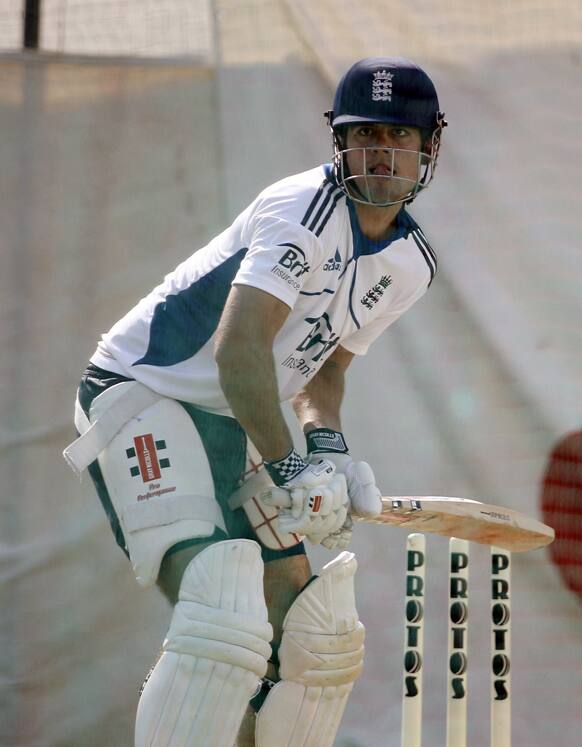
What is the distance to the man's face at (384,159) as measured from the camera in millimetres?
2188

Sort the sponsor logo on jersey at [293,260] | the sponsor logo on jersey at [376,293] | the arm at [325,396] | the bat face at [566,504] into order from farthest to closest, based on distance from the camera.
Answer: the bat face at [566,504] < the arm at [325,396] < the sponsor logo on jersey at [376,293] < the sponsor logo on jersey at [293,260]

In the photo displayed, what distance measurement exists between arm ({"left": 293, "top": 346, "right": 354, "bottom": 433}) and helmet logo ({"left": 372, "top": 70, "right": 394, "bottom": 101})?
561 mm

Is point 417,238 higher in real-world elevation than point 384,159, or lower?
lower

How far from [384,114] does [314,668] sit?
1.04m

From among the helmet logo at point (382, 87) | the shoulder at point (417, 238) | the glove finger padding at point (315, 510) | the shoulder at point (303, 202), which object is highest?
the helmet logo at point (382, 87)

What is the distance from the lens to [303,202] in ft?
6.96

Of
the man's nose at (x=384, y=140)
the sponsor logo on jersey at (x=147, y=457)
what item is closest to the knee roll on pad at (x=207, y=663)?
the sponsor logo on jersey at (x=147, y=457)

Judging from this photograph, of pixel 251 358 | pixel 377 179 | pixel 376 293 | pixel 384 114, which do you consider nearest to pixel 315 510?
pixel 251 358

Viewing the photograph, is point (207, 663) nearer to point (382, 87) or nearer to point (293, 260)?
point (293, 260)

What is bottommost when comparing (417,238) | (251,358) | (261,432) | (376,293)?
(261,432)

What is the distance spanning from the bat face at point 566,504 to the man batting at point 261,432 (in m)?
0.95

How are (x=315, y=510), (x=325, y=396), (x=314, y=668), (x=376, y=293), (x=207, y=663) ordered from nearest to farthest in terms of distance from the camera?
(x=207, y=663), (x=315, y=510), (x=314, y=668), (x=376, y=293), (x=325, y=396)

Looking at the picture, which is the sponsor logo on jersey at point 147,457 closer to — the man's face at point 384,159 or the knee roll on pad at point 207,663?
the knee roll on pad at point 207,663

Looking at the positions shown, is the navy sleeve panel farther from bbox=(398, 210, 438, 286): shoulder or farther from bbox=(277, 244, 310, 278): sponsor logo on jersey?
bbox=(398, 210, 438, 286): shoulder
